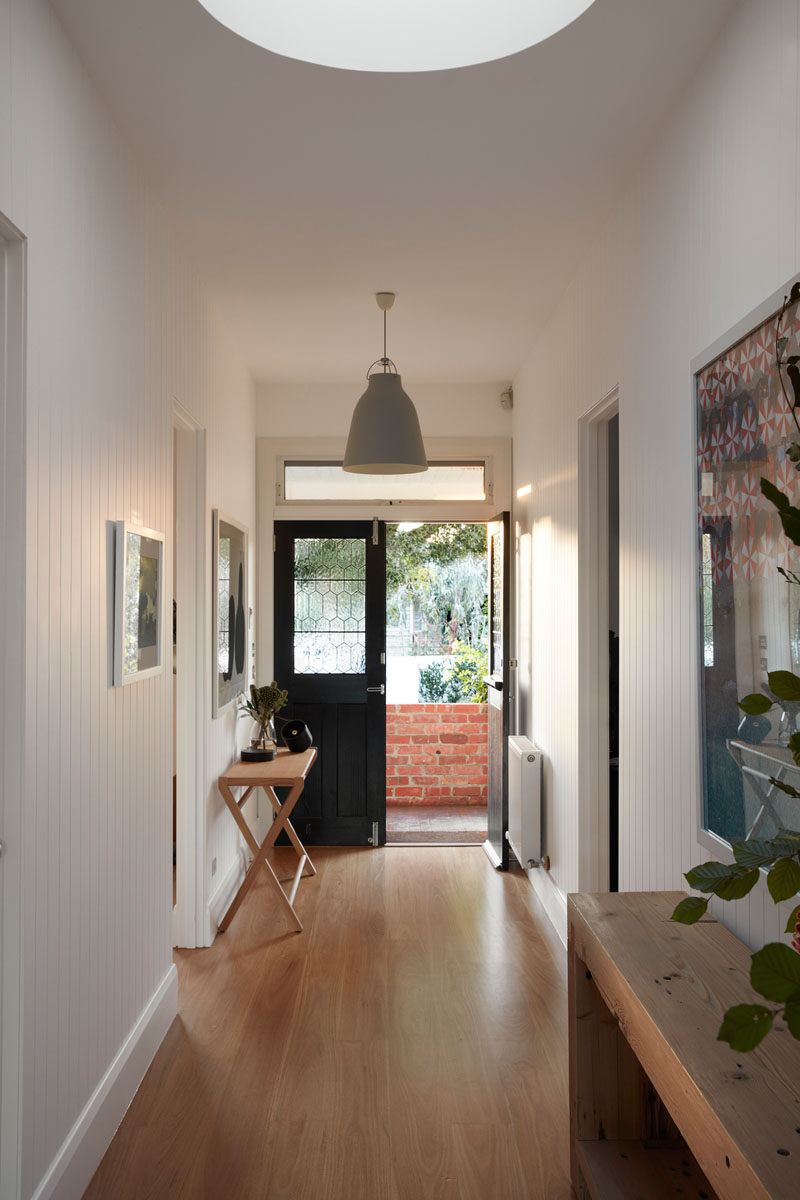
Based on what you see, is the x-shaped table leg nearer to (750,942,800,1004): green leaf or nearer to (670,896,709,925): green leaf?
(670,896,709,925): green leaf

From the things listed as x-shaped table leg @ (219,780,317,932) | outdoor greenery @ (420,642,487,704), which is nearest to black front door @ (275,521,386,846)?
x-shaped table leg @ (219,780,317,932)

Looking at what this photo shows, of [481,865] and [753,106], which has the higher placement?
[753,106]

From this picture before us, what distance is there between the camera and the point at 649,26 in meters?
2.19

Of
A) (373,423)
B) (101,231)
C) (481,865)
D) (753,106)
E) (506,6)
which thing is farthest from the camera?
(481,865)

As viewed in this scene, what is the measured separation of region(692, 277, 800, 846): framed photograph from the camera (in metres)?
1.79

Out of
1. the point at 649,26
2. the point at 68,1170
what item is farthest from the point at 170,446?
the point at 68,1170

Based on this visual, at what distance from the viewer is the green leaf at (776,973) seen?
36.0 inches

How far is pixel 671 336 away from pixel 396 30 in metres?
1.10

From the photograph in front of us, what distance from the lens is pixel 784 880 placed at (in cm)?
109

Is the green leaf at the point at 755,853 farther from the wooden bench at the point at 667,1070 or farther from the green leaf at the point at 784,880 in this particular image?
the wooden bench at the point at 667,1070

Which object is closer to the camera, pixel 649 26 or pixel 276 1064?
pixel 649 26

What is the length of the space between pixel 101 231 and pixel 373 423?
1574 millimetres

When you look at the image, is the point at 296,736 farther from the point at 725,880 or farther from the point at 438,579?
the point at 438,579

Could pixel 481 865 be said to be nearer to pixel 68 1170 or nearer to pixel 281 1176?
pixel 281 1176
